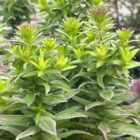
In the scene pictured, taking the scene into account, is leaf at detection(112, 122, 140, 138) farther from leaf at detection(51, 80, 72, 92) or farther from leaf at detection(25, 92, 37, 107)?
leaf at detection(25, 92, 37, 107)

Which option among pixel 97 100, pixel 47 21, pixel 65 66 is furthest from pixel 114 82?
pixel 47 21

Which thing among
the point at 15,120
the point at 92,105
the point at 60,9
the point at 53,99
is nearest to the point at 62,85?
the point at 53,99

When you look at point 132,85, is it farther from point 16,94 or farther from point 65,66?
point 16,94

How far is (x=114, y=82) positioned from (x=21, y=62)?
1.75 feet

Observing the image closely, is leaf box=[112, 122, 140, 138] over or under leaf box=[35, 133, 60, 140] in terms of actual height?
under

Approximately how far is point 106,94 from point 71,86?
0.21 m

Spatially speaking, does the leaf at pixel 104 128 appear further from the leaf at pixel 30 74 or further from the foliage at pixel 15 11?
the foliage at pixel 15 11

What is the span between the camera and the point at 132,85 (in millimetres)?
2912

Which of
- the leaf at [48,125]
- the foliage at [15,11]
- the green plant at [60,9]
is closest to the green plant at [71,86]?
the leaf at [48,125]

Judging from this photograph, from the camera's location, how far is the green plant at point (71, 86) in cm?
239

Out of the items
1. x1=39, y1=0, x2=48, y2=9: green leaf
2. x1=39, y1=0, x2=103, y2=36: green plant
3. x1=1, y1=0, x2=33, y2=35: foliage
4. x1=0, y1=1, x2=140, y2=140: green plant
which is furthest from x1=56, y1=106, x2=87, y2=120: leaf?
x1=1, y1=0, x2=33, y2=35: foliage

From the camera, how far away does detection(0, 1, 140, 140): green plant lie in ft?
7.84

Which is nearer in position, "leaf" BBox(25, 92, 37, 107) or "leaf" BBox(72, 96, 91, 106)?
"leaf" BBox(25, 92, 37, 107)

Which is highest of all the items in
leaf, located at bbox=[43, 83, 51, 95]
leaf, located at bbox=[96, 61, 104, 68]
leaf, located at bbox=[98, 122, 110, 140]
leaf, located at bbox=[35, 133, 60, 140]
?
leaf, located at bbox=[96, 61, 104, 68]
